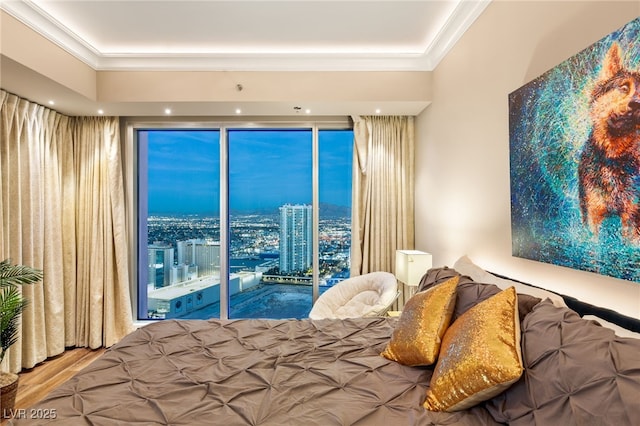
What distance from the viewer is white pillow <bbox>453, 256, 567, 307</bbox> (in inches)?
56.1

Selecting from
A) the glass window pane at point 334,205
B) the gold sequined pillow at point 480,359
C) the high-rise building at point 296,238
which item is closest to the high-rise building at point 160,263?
the high-rise building at point 296,238

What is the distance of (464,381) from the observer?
1.15m

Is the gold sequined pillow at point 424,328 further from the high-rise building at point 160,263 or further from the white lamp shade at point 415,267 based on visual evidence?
the high-rise building at point 160,263

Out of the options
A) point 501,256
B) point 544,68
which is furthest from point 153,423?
point 544,68

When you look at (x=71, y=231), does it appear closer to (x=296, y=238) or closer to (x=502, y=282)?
(x=296, y=238)

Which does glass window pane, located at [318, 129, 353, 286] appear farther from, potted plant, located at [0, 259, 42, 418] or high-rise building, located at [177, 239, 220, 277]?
potted plant, located at [0, 259, 42, 418]

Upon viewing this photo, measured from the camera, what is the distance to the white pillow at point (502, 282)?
1.42 metres

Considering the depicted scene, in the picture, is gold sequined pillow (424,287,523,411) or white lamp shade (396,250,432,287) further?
white lamp shade (396,250,432,287)

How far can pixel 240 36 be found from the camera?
9.45ft

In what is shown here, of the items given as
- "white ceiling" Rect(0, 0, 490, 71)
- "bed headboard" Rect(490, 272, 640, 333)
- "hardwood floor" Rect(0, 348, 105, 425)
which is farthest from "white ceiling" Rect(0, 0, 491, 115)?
"hardwood floor" Rect(0, 348, 105, 425)

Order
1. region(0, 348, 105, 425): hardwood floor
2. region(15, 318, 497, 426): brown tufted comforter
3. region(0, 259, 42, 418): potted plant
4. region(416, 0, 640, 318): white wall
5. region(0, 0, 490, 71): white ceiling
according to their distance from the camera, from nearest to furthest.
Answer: region(15, 318, 497, 426): brown tufted comforter, region(416, 0, 640, 318): white wall, region(0, 259, 42, 418): potted plant, region(0, 0, 490, 71): white ceiling, region(0, 348, 105, 425): hardwood floor

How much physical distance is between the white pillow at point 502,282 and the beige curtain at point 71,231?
3.44m

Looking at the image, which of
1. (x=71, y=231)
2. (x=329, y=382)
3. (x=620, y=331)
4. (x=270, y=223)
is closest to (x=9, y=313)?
(x=71, y=231)

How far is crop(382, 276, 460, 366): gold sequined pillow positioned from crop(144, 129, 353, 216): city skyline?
8.04 ft
